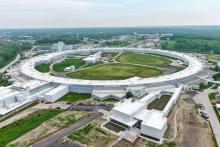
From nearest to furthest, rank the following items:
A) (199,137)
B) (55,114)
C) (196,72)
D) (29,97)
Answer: (199,137) → (55,114) → (29,97) → (196,72)

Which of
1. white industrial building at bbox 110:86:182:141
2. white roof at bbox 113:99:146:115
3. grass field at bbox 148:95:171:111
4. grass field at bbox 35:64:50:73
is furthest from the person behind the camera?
grass field at bbox 35:64:50:73

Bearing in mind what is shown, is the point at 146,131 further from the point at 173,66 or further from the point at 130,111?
the point at 173,66

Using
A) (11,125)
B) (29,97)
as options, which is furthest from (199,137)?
(29,97)

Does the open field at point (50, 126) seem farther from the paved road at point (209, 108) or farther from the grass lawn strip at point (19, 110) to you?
the paved road at point (209, 108)

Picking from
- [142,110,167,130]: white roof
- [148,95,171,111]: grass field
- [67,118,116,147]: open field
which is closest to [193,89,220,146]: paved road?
[148,95,171,111]: grass field

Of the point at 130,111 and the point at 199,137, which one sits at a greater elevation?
the point at 130,111

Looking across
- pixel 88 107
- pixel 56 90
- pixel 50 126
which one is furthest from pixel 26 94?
pixel 88 107

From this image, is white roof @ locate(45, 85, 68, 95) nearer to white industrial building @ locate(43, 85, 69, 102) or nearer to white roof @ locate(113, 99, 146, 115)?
white industrial building @ locate(43, 85, 69, 102)
